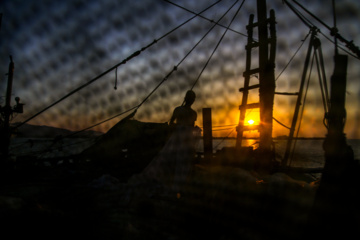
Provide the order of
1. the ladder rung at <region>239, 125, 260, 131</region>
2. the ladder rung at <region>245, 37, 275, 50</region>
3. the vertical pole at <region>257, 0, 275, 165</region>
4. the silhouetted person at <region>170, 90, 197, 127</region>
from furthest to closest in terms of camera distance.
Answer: the ladder rung at <region>239, 125, 260, 131</region> < the ladder rung at <region>245, 37, 275, 50</region> < the vertical pole at <region>257, 0, 275, 165</region> < the silhouetted person at <region>170, 90, 197, 127</region>

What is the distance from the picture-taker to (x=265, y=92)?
6.77 metres

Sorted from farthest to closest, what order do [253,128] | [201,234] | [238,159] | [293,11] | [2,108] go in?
[2,108]
[253,128]
[238,159]
[293,11]
[201,234]

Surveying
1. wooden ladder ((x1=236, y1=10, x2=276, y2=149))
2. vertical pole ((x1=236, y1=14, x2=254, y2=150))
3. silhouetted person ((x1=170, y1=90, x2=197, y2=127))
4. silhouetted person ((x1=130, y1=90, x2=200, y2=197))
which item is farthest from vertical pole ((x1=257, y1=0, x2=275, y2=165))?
silhouetted person ((x1=130, y1=90, x2=200, y2=197))

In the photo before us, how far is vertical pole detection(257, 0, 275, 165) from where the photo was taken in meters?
6.71

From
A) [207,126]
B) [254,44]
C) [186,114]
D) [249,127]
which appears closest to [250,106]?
[249,127]

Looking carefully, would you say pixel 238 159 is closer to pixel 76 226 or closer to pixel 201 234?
pixel 201 234

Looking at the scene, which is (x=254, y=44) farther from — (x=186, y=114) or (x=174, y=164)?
(x=174, y=164)

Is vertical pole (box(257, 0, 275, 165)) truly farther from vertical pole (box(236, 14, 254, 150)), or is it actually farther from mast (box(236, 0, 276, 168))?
vertical pole (box(236, 14, 254, 150))

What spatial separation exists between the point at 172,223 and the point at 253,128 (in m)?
4.62

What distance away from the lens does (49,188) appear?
593 centimetres

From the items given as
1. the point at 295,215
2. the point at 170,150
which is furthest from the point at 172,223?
the point at 295,215

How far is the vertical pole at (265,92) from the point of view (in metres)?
6.71

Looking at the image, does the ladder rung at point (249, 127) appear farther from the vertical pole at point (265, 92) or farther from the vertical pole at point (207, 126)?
the vertical pole at point (207, 126)

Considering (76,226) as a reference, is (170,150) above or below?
above
